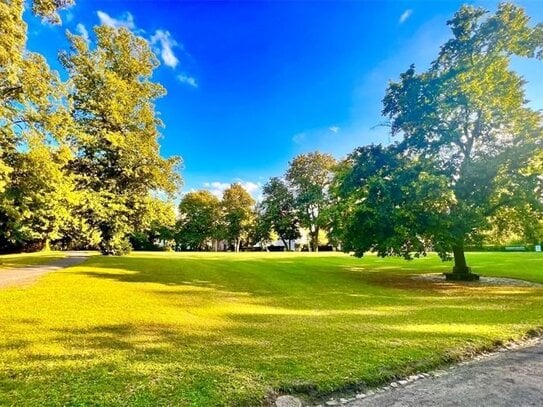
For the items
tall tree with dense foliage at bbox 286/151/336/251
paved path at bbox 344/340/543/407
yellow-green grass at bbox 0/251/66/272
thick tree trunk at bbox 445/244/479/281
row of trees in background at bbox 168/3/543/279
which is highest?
tall tree with dense foliage at bbox 286/151/336/251

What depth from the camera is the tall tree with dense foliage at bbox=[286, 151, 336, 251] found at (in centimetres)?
5834

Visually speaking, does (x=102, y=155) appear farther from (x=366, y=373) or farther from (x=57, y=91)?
(x=366, y=373)

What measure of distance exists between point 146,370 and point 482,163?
1594 cm

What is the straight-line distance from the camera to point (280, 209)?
210ft

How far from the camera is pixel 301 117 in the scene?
3027 centimetres

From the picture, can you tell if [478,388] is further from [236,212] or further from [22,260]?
[236,212]

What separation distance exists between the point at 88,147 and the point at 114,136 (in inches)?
103

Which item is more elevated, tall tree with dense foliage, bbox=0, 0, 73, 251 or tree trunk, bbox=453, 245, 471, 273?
tall tree with dense foliage, bbox=0, 0, 73, 251

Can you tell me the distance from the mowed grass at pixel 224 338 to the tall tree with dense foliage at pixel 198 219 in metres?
54.4

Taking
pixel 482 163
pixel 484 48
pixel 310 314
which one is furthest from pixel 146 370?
pixel 484 48

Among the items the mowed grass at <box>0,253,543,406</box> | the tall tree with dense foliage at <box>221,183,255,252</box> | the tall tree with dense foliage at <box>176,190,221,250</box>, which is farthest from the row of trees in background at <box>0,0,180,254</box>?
the tall tree with dense foliage at <box>221,183,255,252</box>

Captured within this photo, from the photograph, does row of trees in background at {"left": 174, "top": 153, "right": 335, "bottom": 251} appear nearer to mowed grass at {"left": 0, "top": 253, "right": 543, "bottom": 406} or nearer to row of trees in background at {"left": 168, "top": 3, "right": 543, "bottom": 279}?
row of trees in background at {"left": 168, "top": 3, "right": 543, "bottom": 279}

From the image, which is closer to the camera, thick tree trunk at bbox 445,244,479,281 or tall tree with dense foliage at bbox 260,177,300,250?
thick tree trunk at bbox 445,244,479,281

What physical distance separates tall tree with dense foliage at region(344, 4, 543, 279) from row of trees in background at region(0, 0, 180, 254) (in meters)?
15.6
